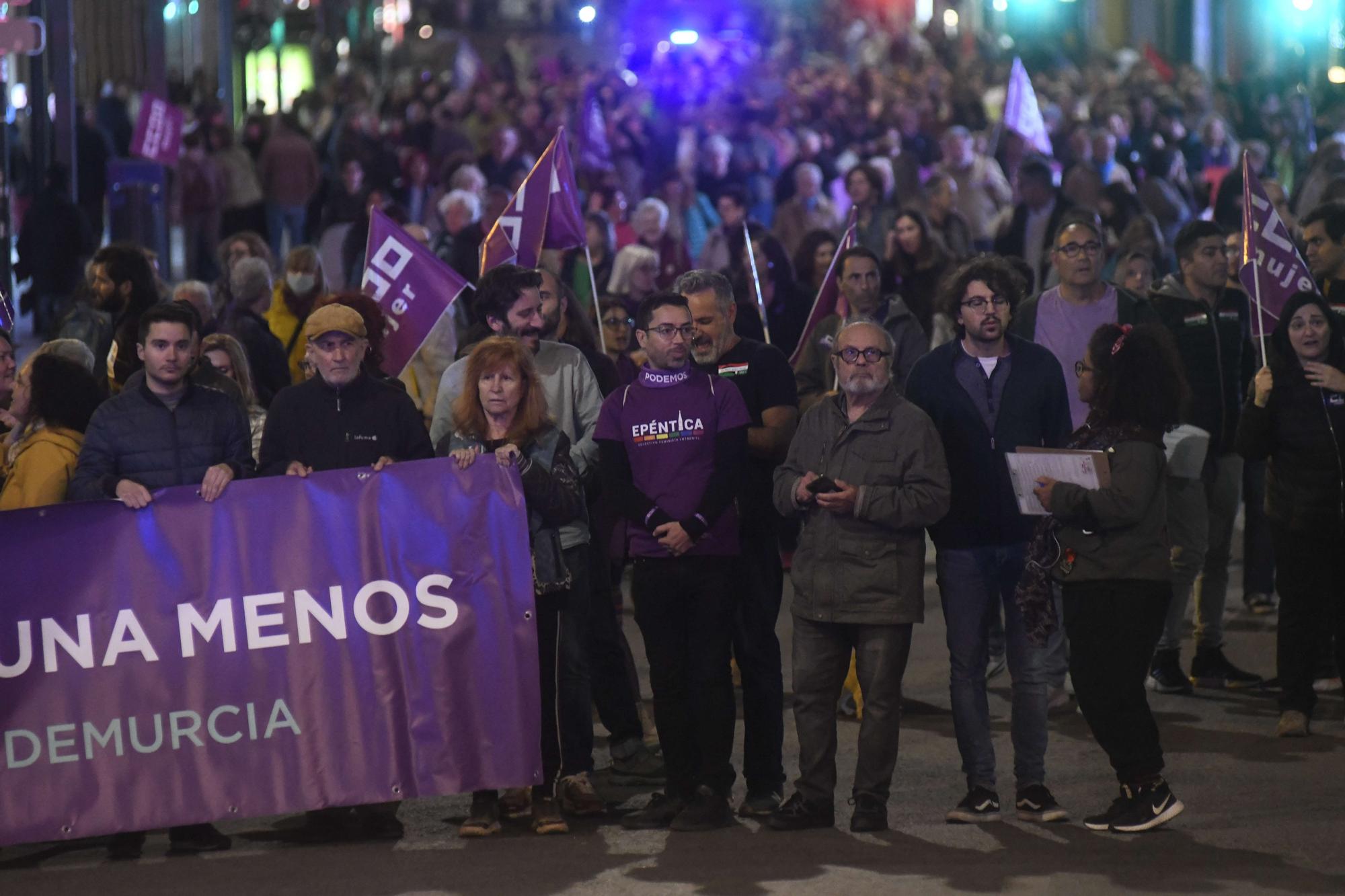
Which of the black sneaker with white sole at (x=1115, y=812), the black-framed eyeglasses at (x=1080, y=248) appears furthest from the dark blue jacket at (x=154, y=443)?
the black-framed eyeglasses at (x=1080, y=248)

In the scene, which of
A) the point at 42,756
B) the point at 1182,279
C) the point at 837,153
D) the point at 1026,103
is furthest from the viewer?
the point at 837,153


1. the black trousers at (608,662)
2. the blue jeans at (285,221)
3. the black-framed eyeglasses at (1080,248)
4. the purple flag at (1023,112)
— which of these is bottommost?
the black trousers at (608,662)

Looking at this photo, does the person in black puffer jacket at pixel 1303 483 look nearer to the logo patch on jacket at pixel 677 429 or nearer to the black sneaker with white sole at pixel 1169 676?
the black sneaker with white sole at pixel 1169 676

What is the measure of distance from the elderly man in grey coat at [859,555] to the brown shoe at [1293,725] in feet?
7.62

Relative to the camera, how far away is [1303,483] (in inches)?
369

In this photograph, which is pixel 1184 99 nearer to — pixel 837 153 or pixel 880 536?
pixel 837 153

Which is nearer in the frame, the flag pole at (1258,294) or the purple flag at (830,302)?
the flag pole at (1258,294)

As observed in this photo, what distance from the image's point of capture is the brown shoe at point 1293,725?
924cm

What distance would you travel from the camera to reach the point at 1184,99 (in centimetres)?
3178

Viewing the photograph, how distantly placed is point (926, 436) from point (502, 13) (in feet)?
191

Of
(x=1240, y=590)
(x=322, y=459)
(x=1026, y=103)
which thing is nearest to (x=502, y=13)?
(x=1026, y=103)

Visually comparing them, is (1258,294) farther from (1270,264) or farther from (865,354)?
(865,354)

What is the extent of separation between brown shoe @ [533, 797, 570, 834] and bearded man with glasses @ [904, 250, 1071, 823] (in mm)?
1499

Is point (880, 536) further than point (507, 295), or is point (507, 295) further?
point (507, 295)
